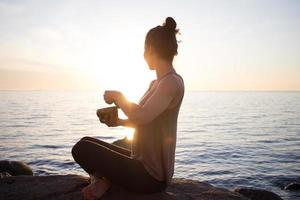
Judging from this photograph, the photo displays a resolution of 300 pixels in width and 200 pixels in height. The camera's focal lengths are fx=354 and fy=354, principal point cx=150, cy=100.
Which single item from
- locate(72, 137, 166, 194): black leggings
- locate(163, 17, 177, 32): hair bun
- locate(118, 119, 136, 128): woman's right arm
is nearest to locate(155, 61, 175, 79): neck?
locate(163, 17, 177, 32): hair bun

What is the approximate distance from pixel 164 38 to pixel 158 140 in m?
1.42

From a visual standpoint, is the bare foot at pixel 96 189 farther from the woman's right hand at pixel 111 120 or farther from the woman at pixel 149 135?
the woman's right hand at pixel 111 120

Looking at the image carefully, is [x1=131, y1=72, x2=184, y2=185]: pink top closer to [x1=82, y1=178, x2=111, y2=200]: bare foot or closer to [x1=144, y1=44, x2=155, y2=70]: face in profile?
[x1=144, y1=44, x2=155, y2=70]: face in profile

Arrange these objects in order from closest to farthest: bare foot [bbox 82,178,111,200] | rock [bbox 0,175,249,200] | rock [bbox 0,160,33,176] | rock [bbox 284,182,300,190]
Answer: bare foot [bbox 82,178,111,200]
rock [bbox 0,175,249,200]
rock [bbox 0,160,33,176]
rock [bbox 284,182,300,190]

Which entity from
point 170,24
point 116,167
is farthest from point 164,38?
point 116,167

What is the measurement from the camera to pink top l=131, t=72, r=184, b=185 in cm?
488

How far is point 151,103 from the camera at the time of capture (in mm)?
4488

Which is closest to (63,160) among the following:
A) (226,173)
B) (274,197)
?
(226,173)

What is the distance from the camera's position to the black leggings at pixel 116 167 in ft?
16.8

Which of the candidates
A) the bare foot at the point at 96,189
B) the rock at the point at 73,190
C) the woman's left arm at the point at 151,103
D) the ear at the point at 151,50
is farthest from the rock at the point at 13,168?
the ear at the point at 151,50

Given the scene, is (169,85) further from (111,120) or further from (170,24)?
(111,120)

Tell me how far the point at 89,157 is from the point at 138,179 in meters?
0.82

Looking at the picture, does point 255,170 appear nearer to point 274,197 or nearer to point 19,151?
point 274,197

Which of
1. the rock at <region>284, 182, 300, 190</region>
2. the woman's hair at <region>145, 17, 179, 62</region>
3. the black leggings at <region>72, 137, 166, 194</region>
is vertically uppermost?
the woman's hair at <region>145, 17, 179, 62</region>
